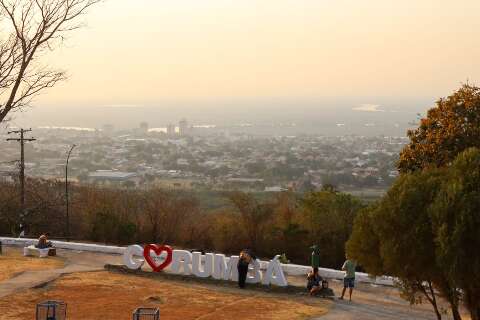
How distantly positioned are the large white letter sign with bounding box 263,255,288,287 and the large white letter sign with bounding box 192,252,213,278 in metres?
2.00

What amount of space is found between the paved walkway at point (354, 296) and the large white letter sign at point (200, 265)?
292 centimetres

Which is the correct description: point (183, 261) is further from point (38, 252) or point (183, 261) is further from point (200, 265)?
point (38, 252)

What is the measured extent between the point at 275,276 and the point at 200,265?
112 inches

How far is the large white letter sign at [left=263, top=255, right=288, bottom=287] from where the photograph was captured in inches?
826

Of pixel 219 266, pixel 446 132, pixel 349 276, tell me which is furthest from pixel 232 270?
pixel 446 132

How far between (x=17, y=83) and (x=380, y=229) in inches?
625

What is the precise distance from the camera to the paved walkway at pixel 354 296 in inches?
722

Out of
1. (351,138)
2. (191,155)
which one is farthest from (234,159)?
(351,138)

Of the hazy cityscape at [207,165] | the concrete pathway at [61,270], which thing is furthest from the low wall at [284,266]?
the hazy cityscape at [207,165]

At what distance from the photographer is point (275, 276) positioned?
2103 centimetres

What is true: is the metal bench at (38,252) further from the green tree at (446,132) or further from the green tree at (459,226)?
the green tree at (459,226)

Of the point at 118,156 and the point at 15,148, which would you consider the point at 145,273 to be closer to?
the point at 15,148

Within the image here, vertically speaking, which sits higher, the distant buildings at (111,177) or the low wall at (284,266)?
the distant buildings at (111,177)

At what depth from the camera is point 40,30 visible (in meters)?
24.0
